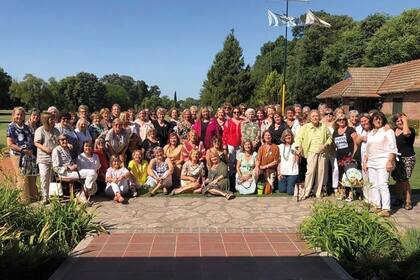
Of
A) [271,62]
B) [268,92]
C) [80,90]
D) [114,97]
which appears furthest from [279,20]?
[114,97]

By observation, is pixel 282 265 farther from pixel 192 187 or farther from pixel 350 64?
pixel 350 64

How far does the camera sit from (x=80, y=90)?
85.4m

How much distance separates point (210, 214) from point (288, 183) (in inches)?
98.0

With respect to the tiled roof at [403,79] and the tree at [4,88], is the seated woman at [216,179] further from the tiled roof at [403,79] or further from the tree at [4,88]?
the tree at [4,88]

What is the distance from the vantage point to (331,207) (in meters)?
5.60

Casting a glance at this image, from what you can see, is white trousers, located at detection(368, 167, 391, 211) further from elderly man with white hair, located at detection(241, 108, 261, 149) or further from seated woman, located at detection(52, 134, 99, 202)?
seated woman, located at detection(52, 134, 99, 202)

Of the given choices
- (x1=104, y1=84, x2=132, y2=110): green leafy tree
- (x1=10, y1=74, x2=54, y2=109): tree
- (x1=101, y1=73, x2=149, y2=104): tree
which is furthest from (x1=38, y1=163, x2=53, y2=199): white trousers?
(x1=101, y1=73, x2=149, y2=104): tree

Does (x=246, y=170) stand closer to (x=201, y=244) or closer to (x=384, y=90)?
(x=201, y=244)

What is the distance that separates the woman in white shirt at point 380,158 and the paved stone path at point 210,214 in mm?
387

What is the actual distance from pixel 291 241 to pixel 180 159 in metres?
4.16

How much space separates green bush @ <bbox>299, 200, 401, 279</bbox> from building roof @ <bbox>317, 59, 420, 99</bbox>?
26.2 meters

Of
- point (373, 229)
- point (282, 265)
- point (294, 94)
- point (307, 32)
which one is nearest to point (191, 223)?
point (282, 265)

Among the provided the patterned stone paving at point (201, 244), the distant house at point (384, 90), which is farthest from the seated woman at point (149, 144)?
the distant house at point (384, 90)

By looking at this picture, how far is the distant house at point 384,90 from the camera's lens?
1112 inches
